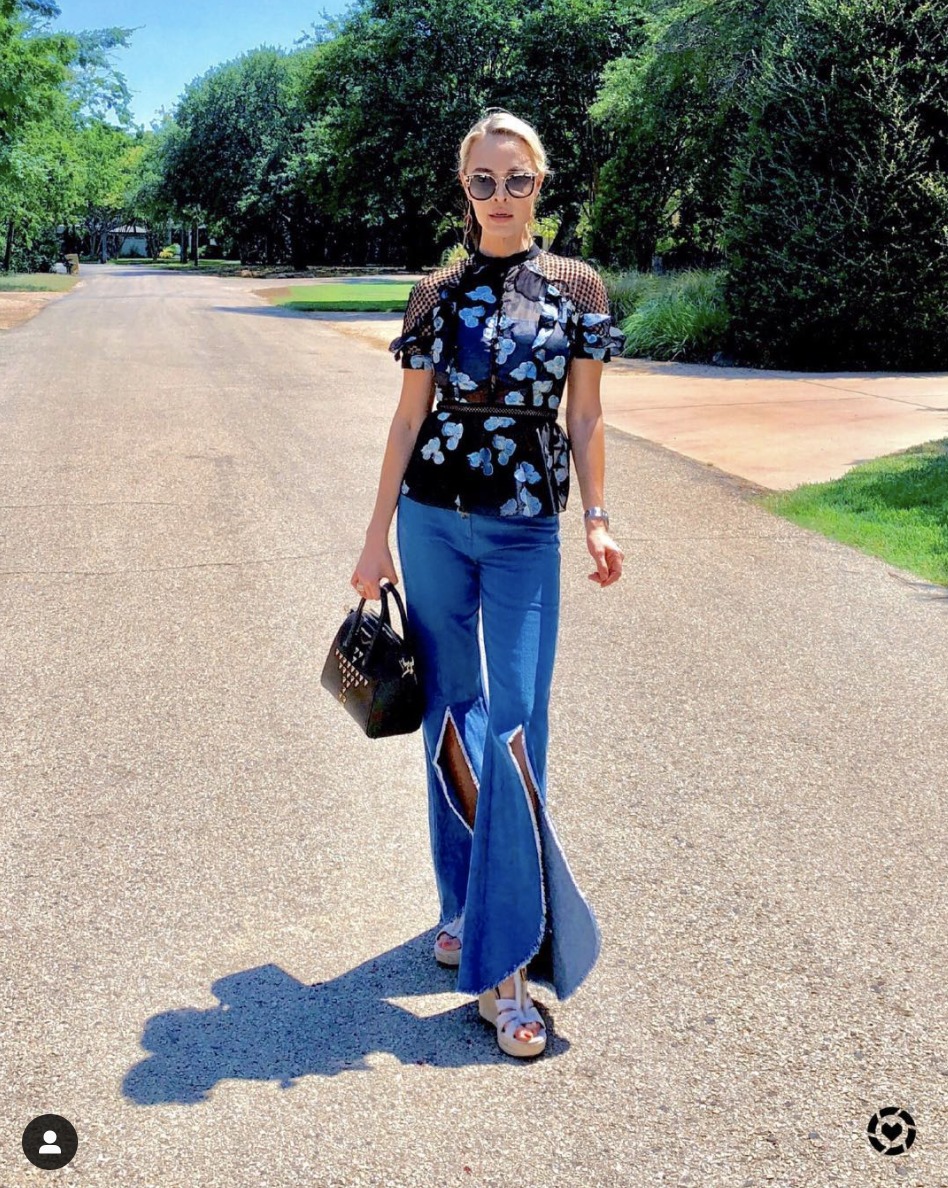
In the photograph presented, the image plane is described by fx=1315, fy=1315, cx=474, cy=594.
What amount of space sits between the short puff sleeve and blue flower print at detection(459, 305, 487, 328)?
207mm

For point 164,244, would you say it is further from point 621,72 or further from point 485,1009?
point 485,1009

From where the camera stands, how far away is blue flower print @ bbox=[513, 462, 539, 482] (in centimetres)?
288

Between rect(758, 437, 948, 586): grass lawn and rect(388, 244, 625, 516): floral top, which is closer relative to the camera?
rect(388, 244, 625, 516): floral top

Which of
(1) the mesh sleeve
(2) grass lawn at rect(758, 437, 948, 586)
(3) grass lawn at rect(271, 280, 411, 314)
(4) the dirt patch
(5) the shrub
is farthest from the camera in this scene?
(3) grass lawn at rect(271, 280, 411, 314)

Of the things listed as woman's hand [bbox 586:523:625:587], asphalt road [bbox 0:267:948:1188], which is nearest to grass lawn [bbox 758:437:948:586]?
asphalt road [bbox 0:267:948:1188]

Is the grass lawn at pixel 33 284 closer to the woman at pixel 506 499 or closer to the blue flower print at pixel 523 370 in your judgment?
the woman at pixel 506 499

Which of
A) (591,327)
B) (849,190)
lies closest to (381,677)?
(591,327)

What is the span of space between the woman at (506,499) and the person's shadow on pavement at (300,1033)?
0.12 metres

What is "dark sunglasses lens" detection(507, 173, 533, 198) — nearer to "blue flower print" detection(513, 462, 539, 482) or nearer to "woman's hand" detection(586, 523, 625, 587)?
"blue flower print" detection(513, 462, 539, 482)

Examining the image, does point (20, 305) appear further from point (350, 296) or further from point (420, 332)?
point (420, 332)

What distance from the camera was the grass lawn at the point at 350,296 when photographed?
104 feet

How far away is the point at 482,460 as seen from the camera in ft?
9.48

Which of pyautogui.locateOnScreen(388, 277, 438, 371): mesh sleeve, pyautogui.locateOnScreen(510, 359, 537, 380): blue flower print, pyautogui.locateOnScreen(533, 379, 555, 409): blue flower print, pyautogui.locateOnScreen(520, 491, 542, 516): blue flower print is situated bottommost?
pyautogui.locateOnScreen(520, 491, 542, 516): blue flower print

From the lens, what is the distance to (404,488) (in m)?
3.01
